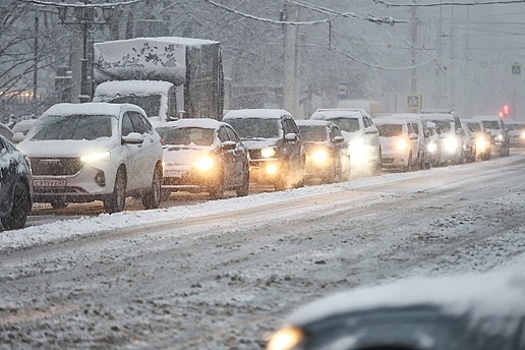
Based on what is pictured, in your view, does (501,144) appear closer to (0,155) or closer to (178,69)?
(178,69)

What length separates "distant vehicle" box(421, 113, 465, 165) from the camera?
4669 cm

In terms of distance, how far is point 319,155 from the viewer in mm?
30703

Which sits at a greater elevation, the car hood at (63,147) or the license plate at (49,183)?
the car hood at (63,147)

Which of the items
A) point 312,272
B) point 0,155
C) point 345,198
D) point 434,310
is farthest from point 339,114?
point 434,310

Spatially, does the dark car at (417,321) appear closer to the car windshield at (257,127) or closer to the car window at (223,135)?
the car window at (223,135)

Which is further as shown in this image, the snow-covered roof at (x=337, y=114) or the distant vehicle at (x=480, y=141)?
the distant vehicle at (x=480, y=141)

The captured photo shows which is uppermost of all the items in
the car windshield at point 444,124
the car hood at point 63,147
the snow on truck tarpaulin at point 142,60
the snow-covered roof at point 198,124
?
the snow on truck tarpaulin at point 142,60

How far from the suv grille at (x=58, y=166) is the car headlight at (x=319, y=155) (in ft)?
40.2

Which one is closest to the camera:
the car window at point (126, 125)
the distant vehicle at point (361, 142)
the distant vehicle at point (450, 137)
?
the car window at point (126, 125)

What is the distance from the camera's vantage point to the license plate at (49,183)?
18906 millimetres

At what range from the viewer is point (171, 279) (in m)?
11.0

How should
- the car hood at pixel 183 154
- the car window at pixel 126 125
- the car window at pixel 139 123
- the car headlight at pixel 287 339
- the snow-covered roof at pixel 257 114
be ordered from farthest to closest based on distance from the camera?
the snow-covered roof at pixel 257 114 < the car hood at pixel 183 154 < the car window at pixel 139 123 < the car window at pixel 126 125 < the car headlight at pixel 287 339

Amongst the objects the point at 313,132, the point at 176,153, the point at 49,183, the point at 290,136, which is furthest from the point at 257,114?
the point at 49,183

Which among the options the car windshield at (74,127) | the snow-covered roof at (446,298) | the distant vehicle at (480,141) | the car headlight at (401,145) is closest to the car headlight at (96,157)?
the car windshield at (74,127)
